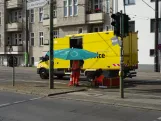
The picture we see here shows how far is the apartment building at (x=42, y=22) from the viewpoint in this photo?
43.2 meters

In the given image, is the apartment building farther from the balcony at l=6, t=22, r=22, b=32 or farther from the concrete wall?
the concrete wall

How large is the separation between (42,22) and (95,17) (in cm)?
1136

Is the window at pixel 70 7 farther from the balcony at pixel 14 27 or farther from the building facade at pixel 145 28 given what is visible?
the balcony at pixel 14 27

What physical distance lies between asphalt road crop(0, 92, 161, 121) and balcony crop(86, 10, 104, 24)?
92.3 feet

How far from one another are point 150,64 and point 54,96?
2436 centimetres

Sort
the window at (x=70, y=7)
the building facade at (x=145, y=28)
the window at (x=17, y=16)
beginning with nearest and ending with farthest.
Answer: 1. the building facade at (x=145, y=28)
2. the window at (x=70, y=7)
3. the window at (x=17, y=16)

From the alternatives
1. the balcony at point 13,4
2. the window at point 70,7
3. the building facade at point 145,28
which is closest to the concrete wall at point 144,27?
the building facade at point 145,28

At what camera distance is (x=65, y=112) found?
38.7 feet

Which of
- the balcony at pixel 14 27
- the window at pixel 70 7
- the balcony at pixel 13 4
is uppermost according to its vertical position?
the balcony at pixel 13 4

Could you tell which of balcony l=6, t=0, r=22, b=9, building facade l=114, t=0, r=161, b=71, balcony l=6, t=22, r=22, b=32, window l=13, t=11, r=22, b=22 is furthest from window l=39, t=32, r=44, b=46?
building facade l=114, t=0, r=161, b=71

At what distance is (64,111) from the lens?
1197 cm

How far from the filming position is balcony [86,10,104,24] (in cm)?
4191

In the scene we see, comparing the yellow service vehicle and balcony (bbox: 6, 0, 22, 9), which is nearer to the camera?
the yellow service vehicle

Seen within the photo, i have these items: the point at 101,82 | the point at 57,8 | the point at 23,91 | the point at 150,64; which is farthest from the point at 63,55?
the point at 57,8
